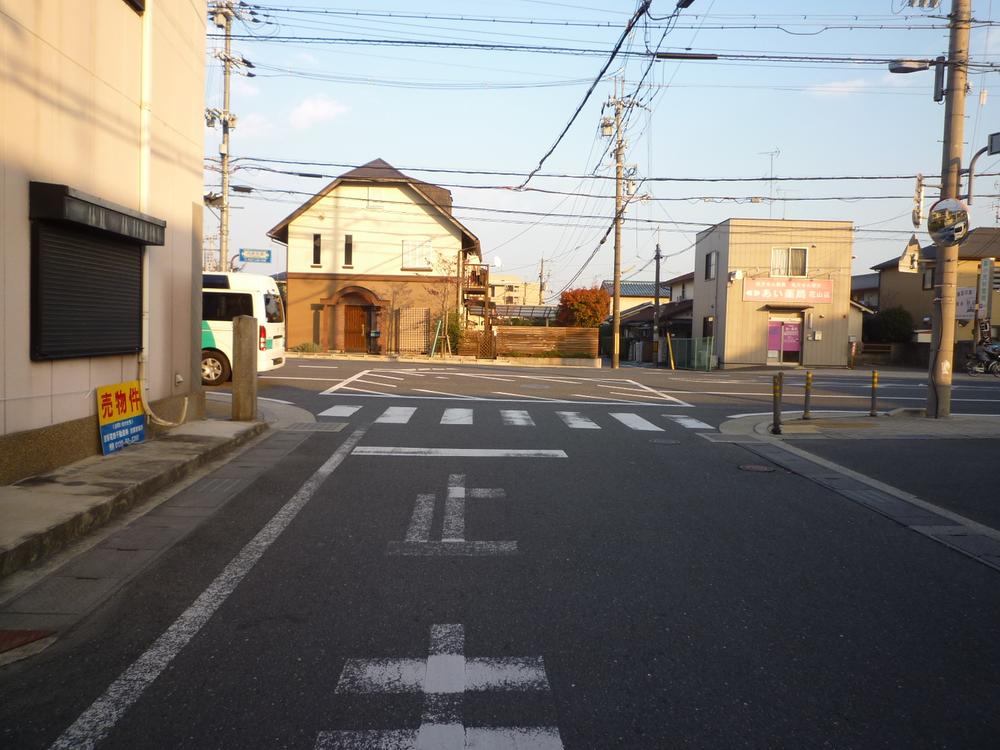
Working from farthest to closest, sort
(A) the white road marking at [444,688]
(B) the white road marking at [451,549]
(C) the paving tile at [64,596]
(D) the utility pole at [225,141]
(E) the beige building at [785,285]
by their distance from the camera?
1. (E) the beige building at [785,285]
2. (D) the utility pole at [225,141]
3. (B) the white road marking at [451,549]
4. (C) the paving tile at [64,596]
5. (A) the white road marking at [444,688]

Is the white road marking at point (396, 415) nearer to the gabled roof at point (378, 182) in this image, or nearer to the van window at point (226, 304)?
the van window at point (226, 304)

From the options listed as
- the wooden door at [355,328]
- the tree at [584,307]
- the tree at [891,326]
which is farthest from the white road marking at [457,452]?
the tree at [891,326]

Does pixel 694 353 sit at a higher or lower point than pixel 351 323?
lower

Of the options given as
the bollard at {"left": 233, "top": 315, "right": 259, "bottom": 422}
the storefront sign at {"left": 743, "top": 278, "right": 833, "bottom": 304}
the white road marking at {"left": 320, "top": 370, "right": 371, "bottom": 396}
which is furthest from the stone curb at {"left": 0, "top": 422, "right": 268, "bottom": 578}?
the storefront sign at {"left": 743, "top": 278, "right": 833, "bottom": 304}

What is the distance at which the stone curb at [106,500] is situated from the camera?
5.42 meters

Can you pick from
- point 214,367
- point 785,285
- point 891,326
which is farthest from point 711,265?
point 214,367

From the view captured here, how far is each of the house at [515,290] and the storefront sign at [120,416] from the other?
93.5m

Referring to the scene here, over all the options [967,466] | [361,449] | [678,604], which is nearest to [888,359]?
[967,466]

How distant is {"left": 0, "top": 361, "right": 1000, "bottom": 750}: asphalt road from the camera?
3.42 metres

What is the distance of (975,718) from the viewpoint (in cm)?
354

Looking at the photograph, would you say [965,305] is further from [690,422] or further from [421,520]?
[421,520]

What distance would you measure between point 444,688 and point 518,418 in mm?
11420

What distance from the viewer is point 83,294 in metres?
8.27

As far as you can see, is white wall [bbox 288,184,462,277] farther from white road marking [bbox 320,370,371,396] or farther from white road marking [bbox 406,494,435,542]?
white road marking [bbox 406,494,435,542]
